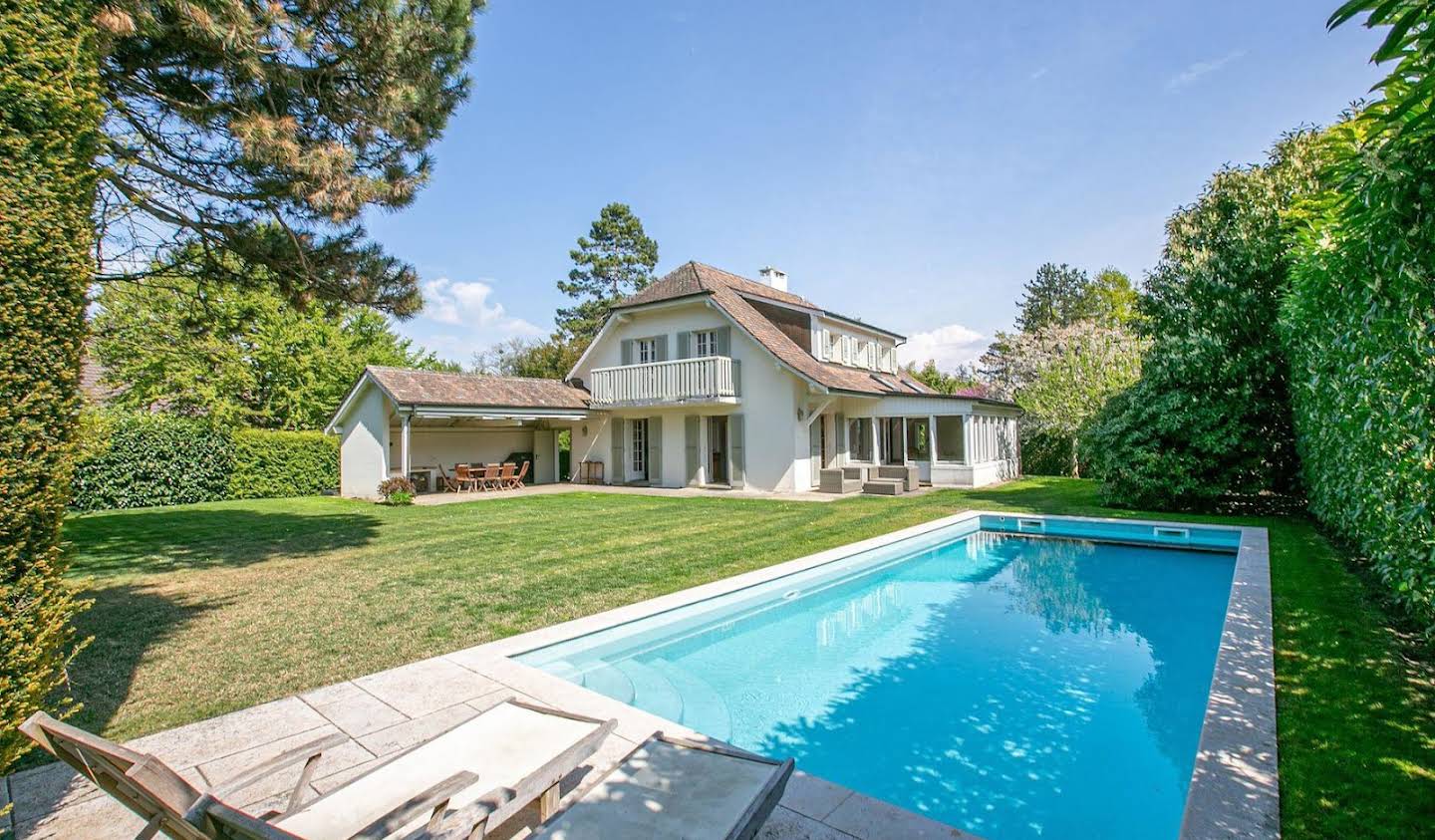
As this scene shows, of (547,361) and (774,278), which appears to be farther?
(547,361)

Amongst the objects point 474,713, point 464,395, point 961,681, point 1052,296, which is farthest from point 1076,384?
point 1052,296

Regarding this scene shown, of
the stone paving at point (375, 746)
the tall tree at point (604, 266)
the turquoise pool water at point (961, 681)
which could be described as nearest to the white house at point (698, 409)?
the turquoise pool water at point (961, 681)

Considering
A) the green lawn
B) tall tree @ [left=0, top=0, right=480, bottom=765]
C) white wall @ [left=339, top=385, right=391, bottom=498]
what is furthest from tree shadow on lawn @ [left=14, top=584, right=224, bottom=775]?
white wall @ [left=339, top=385, right=391, bottom=498]

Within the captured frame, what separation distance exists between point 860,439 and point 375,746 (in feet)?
68.1

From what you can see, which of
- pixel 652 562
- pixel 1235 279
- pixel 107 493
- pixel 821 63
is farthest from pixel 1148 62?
pixel 107 493

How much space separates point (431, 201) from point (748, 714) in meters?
7.41

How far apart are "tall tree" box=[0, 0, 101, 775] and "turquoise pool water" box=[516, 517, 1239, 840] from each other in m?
3.14

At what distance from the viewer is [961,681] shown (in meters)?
5.83

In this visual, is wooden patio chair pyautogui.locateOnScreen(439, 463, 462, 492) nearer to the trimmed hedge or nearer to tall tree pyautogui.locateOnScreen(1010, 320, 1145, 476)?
the trimmed hedge

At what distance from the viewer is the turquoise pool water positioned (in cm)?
414

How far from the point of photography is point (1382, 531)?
213 inches

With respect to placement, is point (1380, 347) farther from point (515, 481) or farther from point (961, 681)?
point (515, 481)

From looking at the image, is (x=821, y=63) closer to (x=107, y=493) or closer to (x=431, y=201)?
(x=431, y=201)

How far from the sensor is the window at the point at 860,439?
74.6 ft
